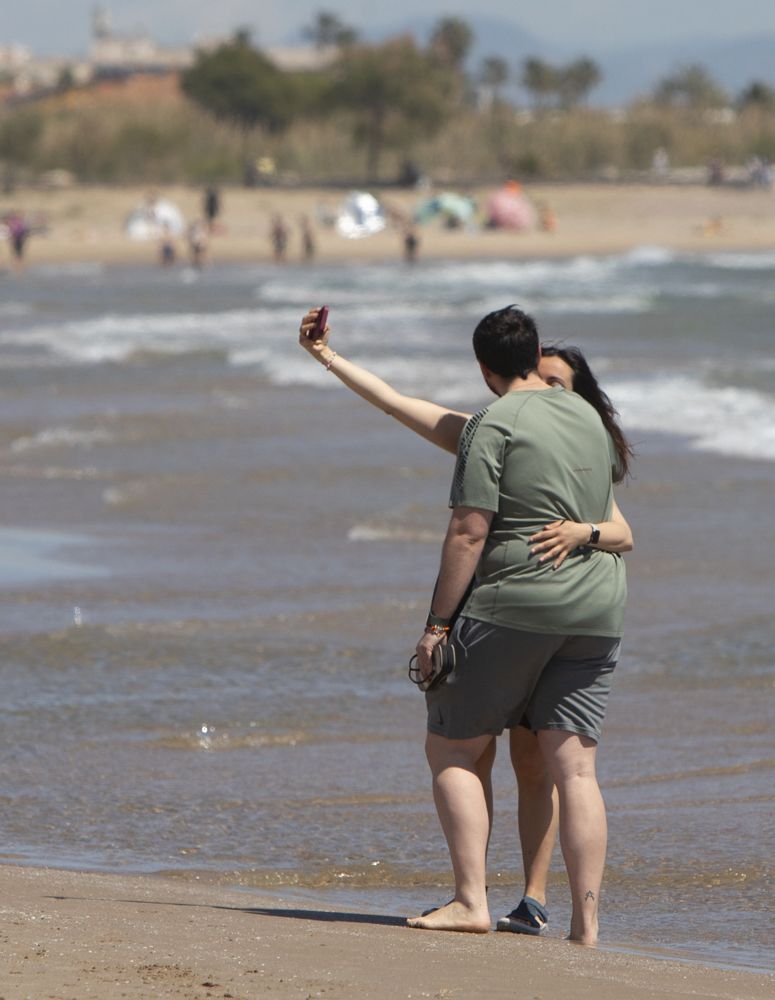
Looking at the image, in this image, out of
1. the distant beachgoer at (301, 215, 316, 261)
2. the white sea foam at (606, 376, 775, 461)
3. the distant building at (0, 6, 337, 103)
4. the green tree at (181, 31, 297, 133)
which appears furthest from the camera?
the distant building at (0, 6, 337, 103)

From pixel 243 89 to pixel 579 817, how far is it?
82.7 meters

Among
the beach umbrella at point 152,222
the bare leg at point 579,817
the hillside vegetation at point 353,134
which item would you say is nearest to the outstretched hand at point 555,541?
the bare leg at point 579,817

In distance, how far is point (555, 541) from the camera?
4.37 m

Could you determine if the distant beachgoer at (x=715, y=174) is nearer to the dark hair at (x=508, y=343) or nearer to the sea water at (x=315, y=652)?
the sea water at (x=315, y=652)

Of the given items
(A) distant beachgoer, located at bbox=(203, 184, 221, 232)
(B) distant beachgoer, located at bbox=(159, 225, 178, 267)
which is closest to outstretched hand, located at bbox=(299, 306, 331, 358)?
(B) distant beachgoer, located at bbox=(159, 225, 178, 267)

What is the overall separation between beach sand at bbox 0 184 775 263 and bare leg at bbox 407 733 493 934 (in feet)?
171

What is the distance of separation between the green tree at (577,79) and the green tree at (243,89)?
208 feet

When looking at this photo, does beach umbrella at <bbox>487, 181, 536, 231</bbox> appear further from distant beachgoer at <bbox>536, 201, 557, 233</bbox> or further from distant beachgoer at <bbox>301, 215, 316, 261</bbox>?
distant beachgoer at <bbox>301, 215, 316, 261</bbox>

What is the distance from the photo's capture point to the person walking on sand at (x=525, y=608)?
4379mm

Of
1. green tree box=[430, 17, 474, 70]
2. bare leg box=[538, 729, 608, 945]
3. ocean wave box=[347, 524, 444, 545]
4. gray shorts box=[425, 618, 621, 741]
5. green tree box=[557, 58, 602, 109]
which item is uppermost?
green tree box=[430, 17, 474, 70]

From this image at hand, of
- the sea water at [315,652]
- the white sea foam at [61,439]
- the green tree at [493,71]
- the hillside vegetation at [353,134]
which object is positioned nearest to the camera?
the sea water at [315,652]

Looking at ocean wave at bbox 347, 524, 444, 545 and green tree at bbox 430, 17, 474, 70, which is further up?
green tree at bbox 430, 17, 474, 70

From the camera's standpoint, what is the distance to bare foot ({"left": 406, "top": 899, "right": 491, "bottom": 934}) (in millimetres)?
4527

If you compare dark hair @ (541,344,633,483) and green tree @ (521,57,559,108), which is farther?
green tree @ (521,57,559,108)
